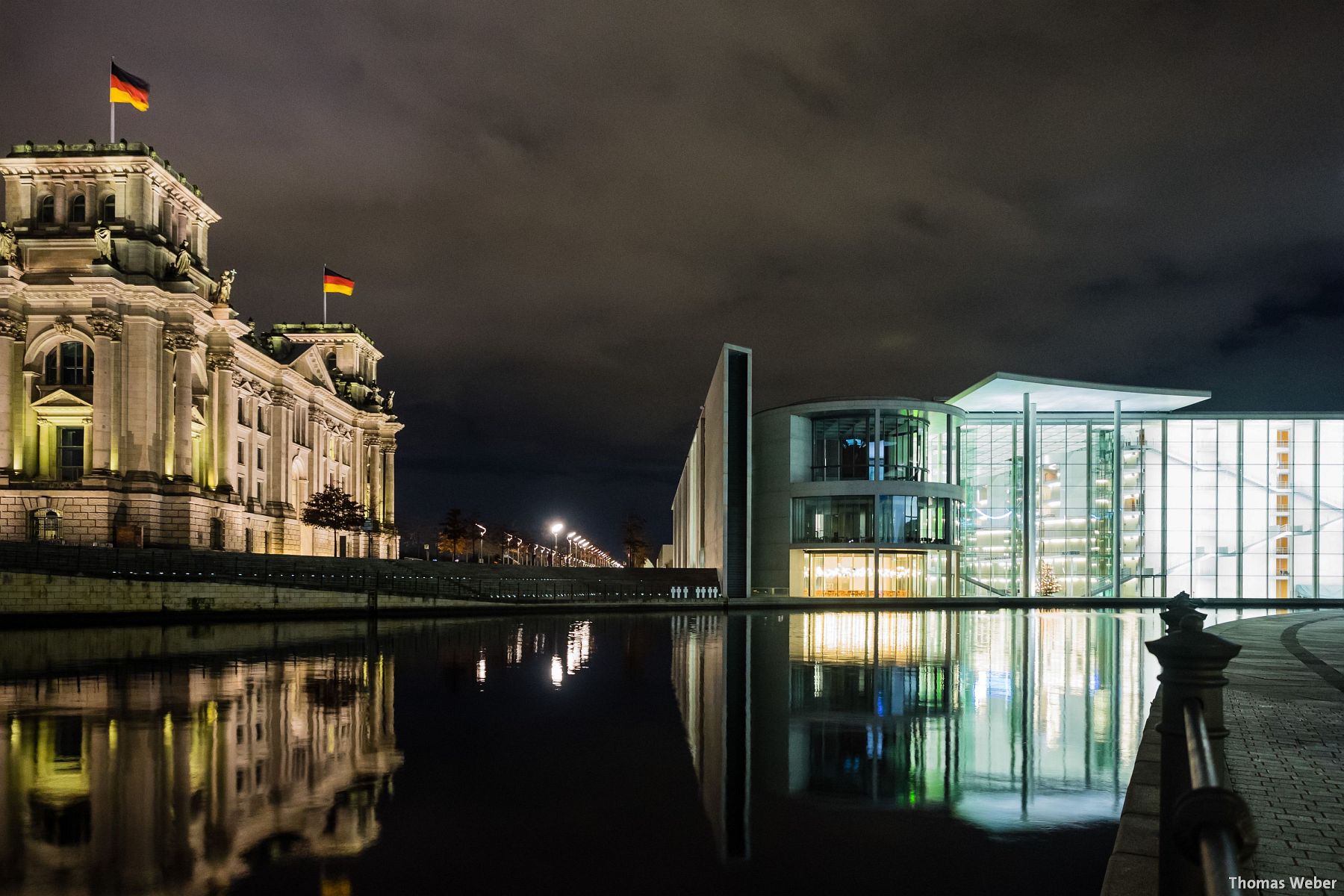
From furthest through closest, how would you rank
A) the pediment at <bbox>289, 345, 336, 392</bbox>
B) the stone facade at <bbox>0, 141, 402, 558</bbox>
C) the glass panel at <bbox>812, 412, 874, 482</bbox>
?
1. the pediment at <bbox>289, 345, 336, 392</bbox>
2. the glass panel at <bbox>812, 412, 874, 482</bbox>
3. the stone facade at <bbox>0, 141, 402, 558</bbox>

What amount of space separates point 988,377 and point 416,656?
5396cm

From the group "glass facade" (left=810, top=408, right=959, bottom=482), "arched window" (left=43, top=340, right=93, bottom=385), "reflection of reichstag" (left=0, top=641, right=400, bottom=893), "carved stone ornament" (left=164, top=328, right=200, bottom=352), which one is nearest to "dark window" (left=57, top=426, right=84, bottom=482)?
"arched window" (left=43, top=340, right=93, bottom=385)

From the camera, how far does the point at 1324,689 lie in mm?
14984

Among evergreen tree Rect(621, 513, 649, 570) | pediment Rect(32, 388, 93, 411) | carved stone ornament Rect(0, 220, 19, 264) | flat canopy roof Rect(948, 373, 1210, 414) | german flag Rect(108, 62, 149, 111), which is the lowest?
evergreen tree Rect(621, 513, 649, 570)

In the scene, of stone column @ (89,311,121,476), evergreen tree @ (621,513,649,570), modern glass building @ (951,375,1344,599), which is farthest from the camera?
evergreen tree @ (621,513,649,570)

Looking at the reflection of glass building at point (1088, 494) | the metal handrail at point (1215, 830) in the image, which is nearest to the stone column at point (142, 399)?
the reflection of glass building at point (1088, 494)

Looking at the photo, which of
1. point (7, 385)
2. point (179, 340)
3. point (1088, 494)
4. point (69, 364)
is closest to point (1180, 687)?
point (179, 340)

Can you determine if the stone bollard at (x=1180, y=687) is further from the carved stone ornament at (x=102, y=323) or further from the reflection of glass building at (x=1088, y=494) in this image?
the reflection of glass building at (x=1088, y=494)

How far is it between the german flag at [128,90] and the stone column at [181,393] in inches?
517

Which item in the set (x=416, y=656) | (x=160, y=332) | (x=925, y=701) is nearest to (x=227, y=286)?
(x=160, y=332)

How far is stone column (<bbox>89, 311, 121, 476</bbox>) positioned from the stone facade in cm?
7

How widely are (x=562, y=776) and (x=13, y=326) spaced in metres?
60.0

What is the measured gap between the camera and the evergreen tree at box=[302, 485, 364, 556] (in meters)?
84.9

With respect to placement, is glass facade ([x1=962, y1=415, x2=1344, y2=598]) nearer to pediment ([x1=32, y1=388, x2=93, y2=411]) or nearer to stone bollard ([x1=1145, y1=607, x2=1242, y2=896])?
pediment ([x1=32, y1=388, x2=93, y2=411])
